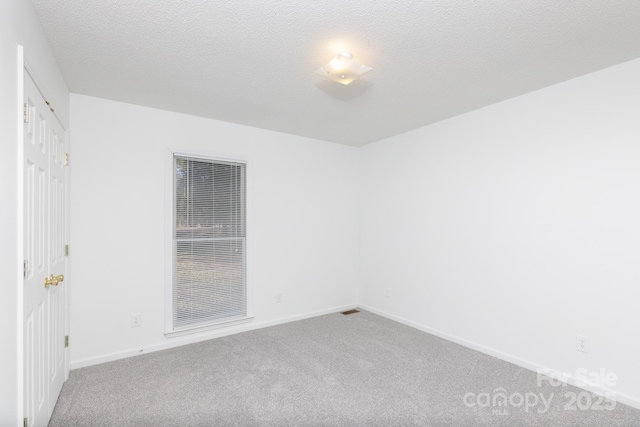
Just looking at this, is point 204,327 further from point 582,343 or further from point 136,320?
point 582,343

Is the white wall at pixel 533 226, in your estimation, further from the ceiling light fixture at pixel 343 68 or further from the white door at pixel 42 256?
the white door at pixel 42 256

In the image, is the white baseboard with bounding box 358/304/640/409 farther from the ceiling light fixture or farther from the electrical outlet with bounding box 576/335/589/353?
the ceiling light fixture

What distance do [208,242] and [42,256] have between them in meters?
1.68

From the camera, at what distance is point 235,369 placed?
283cm

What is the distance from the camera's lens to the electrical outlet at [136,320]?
3.12 meters

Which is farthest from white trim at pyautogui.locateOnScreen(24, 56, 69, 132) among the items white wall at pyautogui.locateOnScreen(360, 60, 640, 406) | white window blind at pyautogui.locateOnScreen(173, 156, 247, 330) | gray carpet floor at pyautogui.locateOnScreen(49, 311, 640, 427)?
white wall at pyautogui.locateOnScreen(360, 60, 640, 406)

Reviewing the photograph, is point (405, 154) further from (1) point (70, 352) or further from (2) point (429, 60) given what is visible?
(1) point (70, 352)

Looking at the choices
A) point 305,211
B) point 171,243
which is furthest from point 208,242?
point 305,211

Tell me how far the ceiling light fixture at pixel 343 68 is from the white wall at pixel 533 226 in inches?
67.9

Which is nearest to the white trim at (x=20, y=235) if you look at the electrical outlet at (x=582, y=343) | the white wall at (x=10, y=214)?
the white wall at (x=10, y=214)

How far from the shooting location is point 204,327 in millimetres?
3508

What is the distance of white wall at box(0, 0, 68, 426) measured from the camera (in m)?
1.29

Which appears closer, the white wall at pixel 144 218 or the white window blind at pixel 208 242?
the white wall at pixel 144 218

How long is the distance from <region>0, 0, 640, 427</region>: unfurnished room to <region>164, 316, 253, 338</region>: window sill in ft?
0.05
